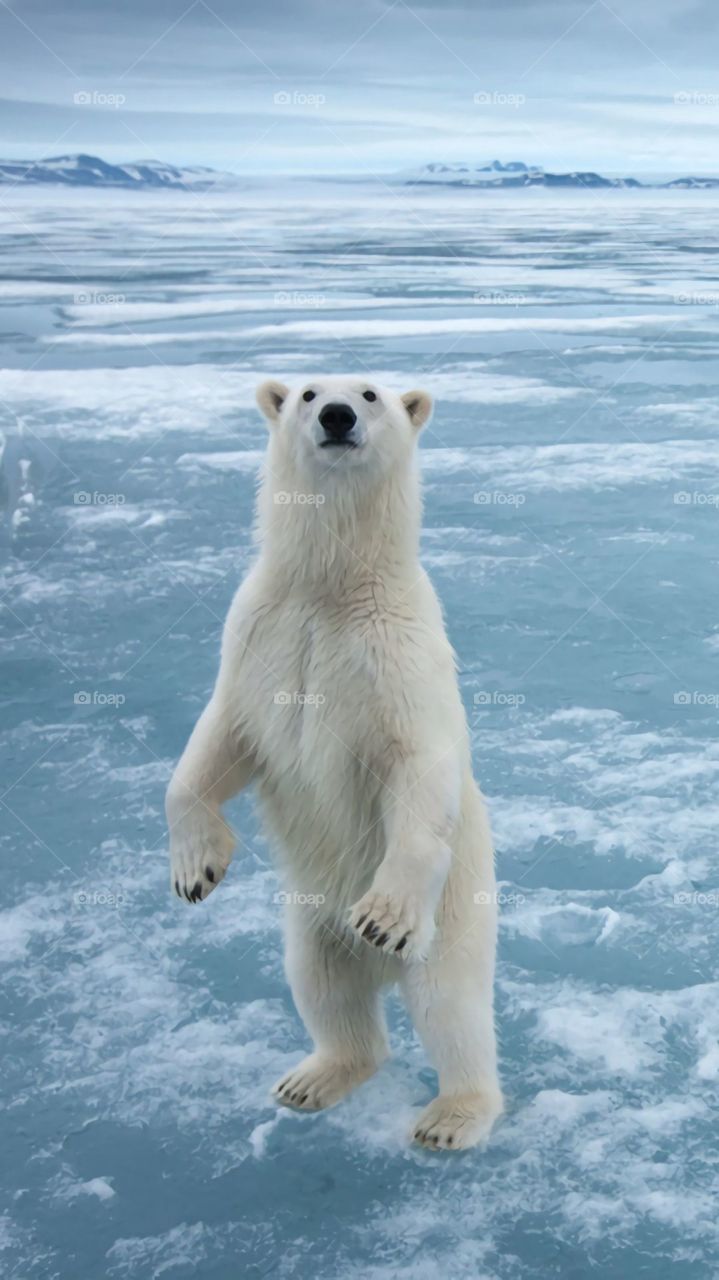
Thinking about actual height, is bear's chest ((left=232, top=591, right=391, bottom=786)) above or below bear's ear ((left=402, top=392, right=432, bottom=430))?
below

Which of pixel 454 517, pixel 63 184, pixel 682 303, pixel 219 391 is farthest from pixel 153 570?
pixel 63 184

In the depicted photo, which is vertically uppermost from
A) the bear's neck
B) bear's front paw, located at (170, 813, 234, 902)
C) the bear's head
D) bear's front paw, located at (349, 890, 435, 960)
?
the bear's head

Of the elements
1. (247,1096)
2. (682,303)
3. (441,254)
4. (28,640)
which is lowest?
(247,1096)

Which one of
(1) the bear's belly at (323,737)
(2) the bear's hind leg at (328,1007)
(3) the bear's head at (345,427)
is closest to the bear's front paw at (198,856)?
(1) the bear's belly at (323,737)

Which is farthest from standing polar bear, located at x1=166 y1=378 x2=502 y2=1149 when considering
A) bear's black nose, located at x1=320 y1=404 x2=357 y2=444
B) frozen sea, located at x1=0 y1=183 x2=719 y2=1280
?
frozen sea, located at x1=0 y1=183 x2=719 y2=1280

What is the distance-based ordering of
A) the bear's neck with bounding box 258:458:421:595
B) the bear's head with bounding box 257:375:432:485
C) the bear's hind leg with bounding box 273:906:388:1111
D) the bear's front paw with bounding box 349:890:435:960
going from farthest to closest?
the bear's hind leg with bounding box 273:906:388:1111
the bear's neck with bounding box 258:458:421:595
the bear's head with bounding box 257:375:432:485
the bear's front paw with bounding box 349:890:435:960

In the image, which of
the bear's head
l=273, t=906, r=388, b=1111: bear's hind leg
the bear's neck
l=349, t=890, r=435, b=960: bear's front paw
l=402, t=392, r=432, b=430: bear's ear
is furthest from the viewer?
l=273, t=906, r=388, b=1111: bear's hind leg

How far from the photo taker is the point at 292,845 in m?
3.03

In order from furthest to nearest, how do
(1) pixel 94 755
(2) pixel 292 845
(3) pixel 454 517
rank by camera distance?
(3) pixel 454 517, (1) pixel 94 755, (2) pixel 292 845

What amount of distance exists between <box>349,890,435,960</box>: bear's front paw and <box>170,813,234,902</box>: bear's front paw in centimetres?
36

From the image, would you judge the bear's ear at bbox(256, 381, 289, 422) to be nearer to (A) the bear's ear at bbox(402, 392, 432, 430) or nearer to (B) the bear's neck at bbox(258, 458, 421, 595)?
(B) the bear's neck at bbox(258, 458, 421, 595)

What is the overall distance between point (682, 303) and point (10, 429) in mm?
5764

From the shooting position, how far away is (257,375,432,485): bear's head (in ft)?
8.94

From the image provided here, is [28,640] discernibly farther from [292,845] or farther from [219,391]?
[219,391]
